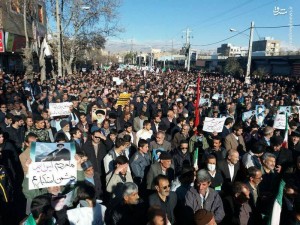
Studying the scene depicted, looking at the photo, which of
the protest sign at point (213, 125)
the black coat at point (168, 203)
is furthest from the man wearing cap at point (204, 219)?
the protest sign at point (213, 125)

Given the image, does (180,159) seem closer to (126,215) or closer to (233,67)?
(126,215)

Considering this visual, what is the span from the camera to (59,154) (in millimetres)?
4582

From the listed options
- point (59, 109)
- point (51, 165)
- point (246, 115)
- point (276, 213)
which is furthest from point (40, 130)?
point (246, 115)

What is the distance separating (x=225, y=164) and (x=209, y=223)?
7.52ft

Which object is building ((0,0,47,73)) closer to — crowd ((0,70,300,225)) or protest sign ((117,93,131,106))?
protest sign ((117,93,131,106))

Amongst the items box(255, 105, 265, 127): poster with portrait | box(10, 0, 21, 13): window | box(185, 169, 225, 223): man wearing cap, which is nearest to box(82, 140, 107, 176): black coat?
box(185, 169, 225, 223): man wearing cap

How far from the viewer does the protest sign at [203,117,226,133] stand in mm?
8039

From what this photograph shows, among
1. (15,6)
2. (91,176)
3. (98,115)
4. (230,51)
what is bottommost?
(91,176)

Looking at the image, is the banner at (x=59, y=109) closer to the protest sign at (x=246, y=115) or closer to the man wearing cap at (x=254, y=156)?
the man wearing cap at (x=254, y=156)

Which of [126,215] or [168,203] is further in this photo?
[168,203]

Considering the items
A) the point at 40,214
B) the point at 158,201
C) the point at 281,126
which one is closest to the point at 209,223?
the point at 158,201

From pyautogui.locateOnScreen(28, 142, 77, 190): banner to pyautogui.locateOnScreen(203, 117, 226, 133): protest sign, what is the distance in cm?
416

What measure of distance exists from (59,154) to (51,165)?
19 cm

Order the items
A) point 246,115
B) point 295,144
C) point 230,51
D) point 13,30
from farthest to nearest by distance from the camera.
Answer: point 230,51 → point 13,30 → point 246,115 → point 295,144
